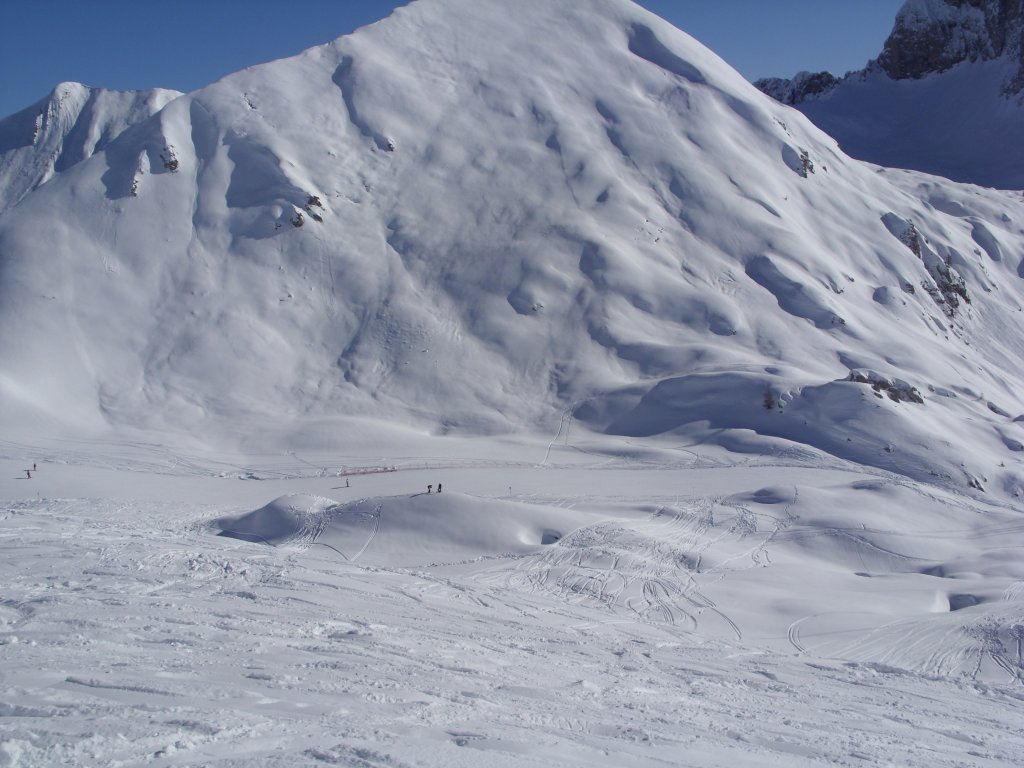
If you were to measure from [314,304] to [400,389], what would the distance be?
5880 mm

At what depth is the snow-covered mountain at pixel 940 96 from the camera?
81188 mm

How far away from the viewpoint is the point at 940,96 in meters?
90.1

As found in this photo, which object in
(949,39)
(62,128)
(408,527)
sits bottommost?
(408,527)

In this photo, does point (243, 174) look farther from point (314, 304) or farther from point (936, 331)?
point (936, 331)

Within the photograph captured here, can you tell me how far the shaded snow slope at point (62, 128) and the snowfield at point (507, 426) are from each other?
127 ft

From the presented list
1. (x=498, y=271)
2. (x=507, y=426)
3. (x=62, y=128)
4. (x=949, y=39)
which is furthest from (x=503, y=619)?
(x=949, y=39)

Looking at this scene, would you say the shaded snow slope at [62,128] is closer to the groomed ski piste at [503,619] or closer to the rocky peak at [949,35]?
the groomed ski piste at [503,619]

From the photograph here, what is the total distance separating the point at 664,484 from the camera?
26.2 metres

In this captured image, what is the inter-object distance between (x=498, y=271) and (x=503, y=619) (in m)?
27.9

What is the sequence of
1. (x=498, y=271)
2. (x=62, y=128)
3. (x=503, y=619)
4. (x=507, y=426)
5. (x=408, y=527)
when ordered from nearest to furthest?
(x=503, y=619) → (x=408, y=527) → (x=507, y=426) → (x=498, y=271) → (x=62, y=128)

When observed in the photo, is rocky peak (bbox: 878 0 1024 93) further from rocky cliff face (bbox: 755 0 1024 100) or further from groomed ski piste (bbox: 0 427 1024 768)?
groomed ski piste (bbox: 0 427 1024 768)

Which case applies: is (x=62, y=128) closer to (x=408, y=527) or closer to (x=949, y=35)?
(x=408, y=527)

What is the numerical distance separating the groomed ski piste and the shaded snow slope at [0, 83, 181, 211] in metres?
58.4

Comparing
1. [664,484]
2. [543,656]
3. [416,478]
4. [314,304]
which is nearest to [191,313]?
[314,304]
